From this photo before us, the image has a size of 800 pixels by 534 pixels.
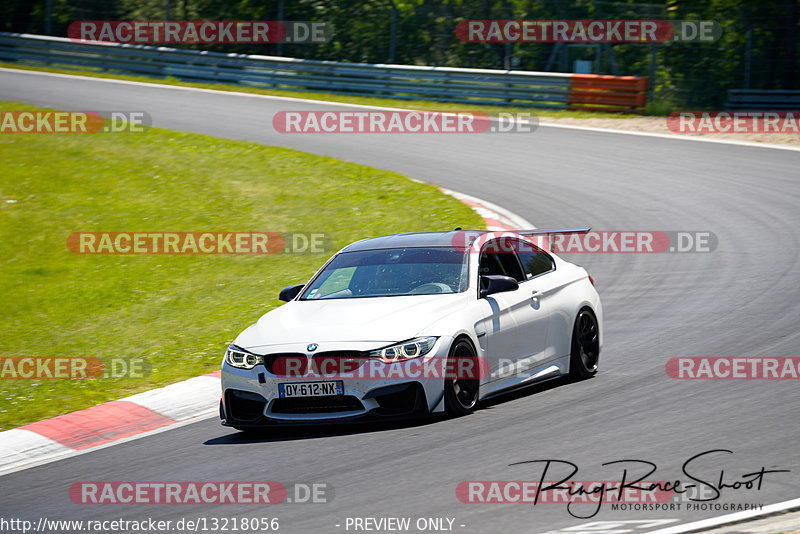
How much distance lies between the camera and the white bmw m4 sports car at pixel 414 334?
7840mm

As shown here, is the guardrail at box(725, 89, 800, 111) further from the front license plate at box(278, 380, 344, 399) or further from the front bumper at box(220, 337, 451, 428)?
the front license plate at box(278, 380, 344, 399)

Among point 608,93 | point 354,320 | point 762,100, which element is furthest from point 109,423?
point 762,100

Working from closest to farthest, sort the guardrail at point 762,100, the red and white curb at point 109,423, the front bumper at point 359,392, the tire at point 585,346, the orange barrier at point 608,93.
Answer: the front bumper at point 359,392
the red and white curb at point 109,423
the tire at point 585,346
the orange barrier at point 608,93
the guardrail at point 762,100

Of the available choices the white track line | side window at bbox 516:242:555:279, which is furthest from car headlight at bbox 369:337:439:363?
the white track line

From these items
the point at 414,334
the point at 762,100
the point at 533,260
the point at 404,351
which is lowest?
the point at 404,351

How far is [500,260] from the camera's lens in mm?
Result: 9398

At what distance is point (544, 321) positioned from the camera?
920cm

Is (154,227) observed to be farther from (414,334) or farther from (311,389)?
(414,334)

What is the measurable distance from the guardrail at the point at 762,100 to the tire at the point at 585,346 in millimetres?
20900

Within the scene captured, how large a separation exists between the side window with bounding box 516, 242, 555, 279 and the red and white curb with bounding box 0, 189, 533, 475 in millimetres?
2927

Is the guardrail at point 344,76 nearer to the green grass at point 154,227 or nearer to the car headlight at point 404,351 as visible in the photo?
the green grass at point 154,227

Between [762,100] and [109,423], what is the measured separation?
23.8 meters

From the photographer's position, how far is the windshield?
28.9ft

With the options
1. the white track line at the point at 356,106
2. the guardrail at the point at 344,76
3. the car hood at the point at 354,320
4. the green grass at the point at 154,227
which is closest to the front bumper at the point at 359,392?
the car hood at the point at 354,320
